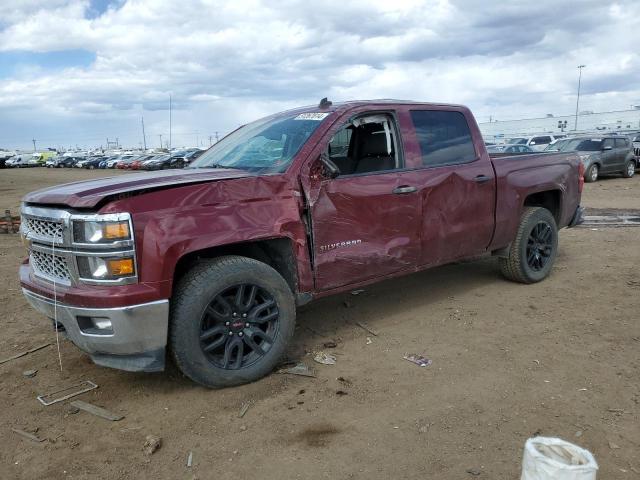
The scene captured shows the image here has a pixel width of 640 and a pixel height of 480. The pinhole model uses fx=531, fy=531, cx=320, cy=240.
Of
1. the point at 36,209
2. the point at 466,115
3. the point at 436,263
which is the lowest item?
the point at 436,263

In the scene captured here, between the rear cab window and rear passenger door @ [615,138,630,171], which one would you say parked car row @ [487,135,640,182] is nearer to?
rear passenger door @ [615,138,630,171]

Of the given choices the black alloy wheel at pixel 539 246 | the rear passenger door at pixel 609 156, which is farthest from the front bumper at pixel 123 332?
the rear passenger door at pixel 609 156

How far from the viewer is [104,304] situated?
122 inches

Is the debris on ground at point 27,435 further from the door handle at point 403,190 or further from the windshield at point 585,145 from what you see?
the windshield at point 585,145

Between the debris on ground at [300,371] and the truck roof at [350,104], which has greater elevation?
the truck roof at [350,104]

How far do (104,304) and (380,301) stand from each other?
3.00 m

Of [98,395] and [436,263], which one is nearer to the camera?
[98,395]

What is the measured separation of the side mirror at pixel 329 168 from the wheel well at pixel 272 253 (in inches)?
23.2

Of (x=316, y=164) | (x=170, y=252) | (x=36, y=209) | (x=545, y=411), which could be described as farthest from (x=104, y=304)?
(x=545, y=411)

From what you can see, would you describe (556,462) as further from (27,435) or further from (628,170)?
(628,170)

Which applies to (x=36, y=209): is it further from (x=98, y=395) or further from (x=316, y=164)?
(x=316, y=164)

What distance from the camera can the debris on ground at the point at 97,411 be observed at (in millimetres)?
3314

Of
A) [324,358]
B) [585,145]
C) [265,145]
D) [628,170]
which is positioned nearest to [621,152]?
[628,170]

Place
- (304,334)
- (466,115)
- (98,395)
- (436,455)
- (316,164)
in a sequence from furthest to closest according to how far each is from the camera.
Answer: (466,115) < (304,334) < (316,164) < (98,395) < (436,455)
